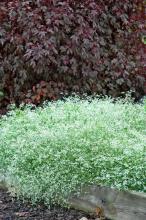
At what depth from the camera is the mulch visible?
409 cm

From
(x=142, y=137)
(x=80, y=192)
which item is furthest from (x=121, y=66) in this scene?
(x=80, y=192)

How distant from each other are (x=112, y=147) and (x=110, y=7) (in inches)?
135

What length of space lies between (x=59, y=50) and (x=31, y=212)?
2.67 metres

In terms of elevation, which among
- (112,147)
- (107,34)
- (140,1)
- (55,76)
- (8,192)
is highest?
(140,1)

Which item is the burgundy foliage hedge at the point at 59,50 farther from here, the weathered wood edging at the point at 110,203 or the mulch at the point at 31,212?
the weathered wood edging at the point at 110,203

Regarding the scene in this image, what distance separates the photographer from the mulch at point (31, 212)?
13.4ft

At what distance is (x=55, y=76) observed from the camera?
21.4ft

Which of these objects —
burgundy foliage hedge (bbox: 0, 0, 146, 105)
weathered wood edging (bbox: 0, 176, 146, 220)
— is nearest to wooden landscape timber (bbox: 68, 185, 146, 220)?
weathered wood edging (bbox: 0, 176, 146, 220)

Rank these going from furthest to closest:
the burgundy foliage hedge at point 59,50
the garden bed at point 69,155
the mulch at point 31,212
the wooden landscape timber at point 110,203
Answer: the burgundy foliage hedge at point 59,50 → the mulch at point 31,212 → the garden bed at point 69,155 → the wooden landscape timber at point 110,203

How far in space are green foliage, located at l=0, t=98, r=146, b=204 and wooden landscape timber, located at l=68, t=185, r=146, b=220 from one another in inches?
2.5

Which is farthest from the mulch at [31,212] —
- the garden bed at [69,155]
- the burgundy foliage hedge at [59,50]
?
the burgundy foliage hedge at [59,50]

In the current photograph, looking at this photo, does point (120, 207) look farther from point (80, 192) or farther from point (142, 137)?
point (142, 137)

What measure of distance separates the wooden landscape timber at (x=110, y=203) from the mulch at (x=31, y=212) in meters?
0.07

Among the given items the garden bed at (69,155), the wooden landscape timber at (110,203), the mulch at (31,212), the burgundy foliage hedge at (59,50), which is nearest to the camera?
the wooden landscape timber at (110,203)
